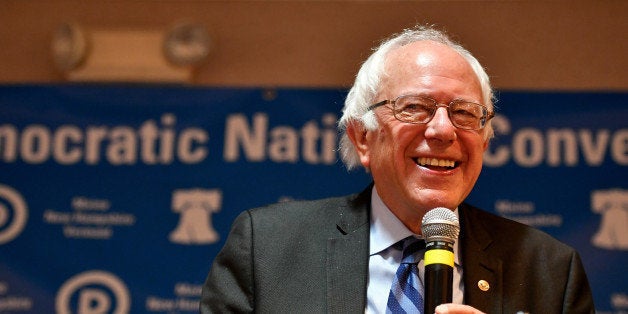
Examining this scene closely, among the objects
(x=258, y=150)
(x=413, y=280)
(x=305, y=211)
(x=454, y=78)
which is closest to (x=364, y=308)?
(x=413, y=280)

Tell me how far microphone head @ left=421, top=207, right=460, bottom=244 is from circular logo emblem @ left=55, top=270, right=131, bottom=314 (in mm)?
2716

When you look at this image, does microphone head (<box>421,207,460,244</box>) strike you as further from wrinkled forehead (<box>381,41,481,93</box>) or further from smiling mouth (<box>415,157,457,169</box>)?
wrinkled forehead (<box>381,41,481,93</box>)

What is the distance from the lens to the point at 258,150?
164 inches

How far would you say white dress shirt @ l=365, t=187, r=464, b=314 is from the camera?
6.68ft

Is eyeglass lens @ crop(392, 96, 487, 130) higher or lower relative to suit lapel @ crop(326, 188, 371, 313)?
higher

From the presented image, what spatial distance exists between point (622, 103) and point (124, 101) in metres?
2.65

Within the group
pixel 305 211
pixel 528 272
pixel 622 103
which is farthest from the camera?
pixel 622 103

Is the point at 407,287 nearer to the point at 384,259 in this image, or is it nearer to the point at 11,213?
the point at 384,259

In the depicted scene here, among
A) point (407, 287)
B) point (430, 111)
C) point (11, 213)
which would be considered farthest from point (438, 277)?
point (11, 213)

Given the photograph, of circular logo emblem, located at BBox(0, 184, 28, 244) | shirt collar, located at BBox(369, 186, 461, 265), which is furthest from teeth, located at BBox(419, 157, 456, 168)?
circular logo emblem, located at BBox(0, 184, 28, 244)

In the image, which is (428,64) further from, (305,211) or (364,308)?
(364,308)

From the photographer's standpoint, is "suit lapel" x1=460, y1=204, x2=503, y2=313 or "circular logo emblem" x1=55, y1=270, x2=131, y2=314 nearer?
"suit lapel" x1=460, y1=204, x2=503, y2=313

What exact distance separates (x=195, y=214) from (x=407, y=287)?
2.30m

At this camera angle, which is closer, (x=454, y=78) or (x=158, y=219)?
(x=454, y=78)
